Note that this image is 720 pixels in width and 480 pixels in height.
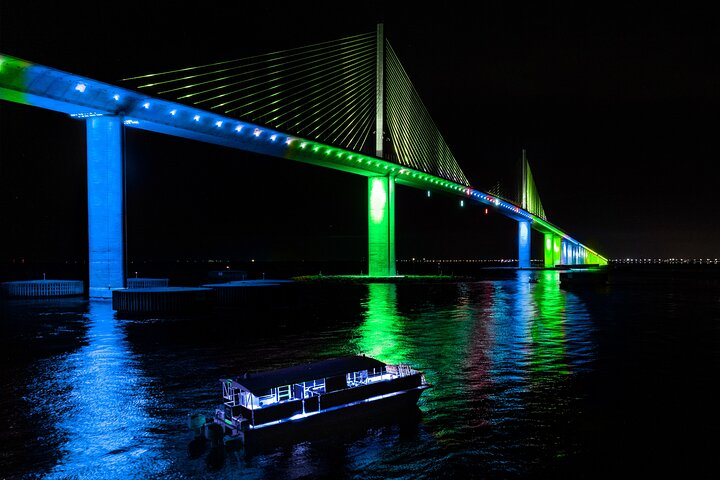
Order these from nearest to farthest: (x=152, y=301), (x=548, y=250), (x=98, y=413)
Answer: (x=98, y=413) → (x=152, y=301) → (x=548, y=250)

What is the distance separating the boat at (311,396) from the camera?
8742 millimetres

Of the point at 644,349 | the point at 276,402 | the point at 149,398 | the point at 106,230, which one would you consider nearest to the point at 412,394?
the point at 276,402

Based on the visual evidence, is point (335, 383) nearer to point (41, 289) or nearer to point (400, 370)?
point (400, 370)

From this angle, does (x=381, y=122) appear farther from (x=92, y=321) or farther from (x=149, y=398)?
(x=149, y=398)

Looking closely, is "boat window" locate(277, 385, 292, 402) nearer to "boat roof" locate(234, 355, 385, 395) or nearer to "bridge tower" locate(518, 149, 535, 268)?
"boat roof" locate(234, 355, 385, 395)

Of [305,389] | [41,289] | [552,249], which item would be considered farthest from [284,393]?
[552,249]

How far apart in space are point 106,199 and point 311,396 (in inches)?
953

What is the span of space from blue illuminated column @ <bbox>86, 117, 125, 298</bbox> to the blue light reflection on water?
13936 mm

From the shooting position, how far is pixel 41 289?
37.8 m

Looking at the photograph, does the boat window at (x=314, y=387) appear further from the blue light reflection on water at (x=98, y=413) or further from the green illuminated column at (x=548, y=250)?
the green illuminated column at (x=548, y=250)

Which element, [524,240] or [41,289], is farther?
[524,240]

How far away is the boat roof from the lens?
9000 millimetres

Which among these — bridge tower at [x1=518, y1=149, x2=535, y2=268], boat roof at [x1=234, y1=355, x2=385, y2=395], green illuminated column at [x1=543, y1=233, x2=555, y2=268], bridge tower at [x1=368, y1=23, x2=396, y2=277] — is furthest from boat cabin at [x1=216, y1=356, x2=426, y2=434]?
green illuminated column at [x1=543, y1=233, x2=555, y2=268]

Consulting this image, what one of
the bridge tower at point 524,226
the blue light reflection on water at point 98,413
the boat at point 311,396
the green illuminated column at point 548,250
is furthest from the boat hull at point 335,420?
the green illuminated column at point 548,250
